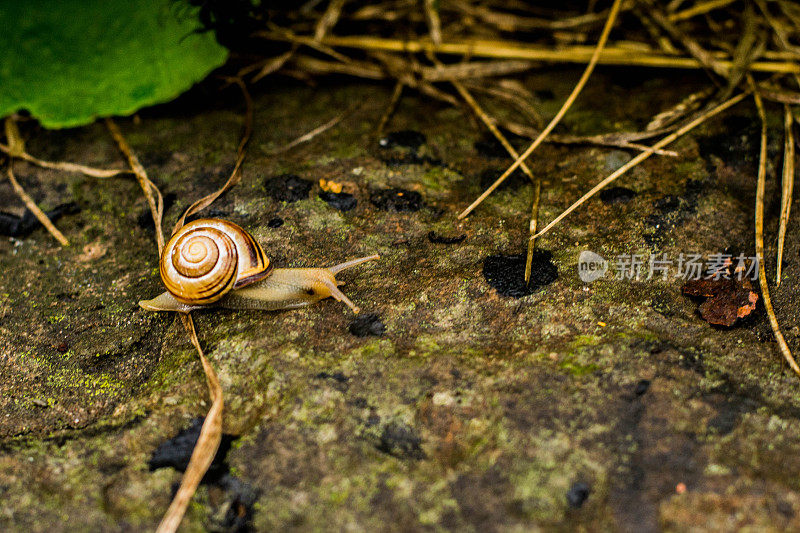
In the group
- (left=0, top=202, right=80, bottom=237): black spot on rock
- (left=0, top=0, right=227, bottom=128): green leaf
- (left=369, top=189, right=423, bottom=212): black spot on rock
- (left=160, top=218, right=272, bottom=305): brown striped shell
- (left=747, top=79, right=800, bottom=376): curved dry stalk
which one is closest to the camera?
(left=747, top=79, right=800, bottom=376): curved dry stalk

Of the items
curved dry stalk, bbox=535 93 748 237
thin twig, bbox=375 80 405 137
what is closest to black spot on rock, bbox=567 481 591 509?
curved dry stalk, bbox=535 93 748 237

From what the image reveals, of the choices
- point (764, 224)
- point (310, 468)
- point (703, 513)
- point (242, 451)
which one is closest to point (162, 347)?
point (242, 451)

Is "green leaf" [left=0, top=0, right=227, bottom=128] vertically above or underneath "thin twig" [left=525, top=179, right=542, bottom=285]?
above

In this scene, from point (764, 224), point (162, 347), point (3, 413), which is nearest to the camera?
point (3, 413)

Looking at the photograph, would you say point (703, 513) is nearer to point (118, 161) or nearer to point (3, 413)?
point (3, 413)

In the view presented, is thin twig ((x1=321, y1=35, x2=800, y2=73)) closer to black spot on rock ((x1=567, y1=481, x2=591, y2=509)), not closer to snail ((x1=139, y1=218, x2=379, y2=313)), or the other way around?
snail ((x1=139, y1=218, x2=379, y2=313))

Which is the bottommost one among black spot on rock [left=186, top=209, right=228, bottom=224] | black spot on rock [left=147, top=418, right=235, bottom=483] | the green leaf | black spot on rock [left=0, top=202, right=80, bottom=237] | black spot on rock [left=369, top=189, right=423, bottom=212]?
black spot on rock [left=147, top=418, right=235, bottom=483]

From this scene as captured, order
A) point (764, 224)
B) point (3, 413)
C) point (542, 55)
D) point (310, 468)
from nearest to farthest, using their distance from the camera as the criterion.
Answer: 1. point (310, 468)
2. point (3, 413)
3. point (764, 224)
4. point (542, 55)
